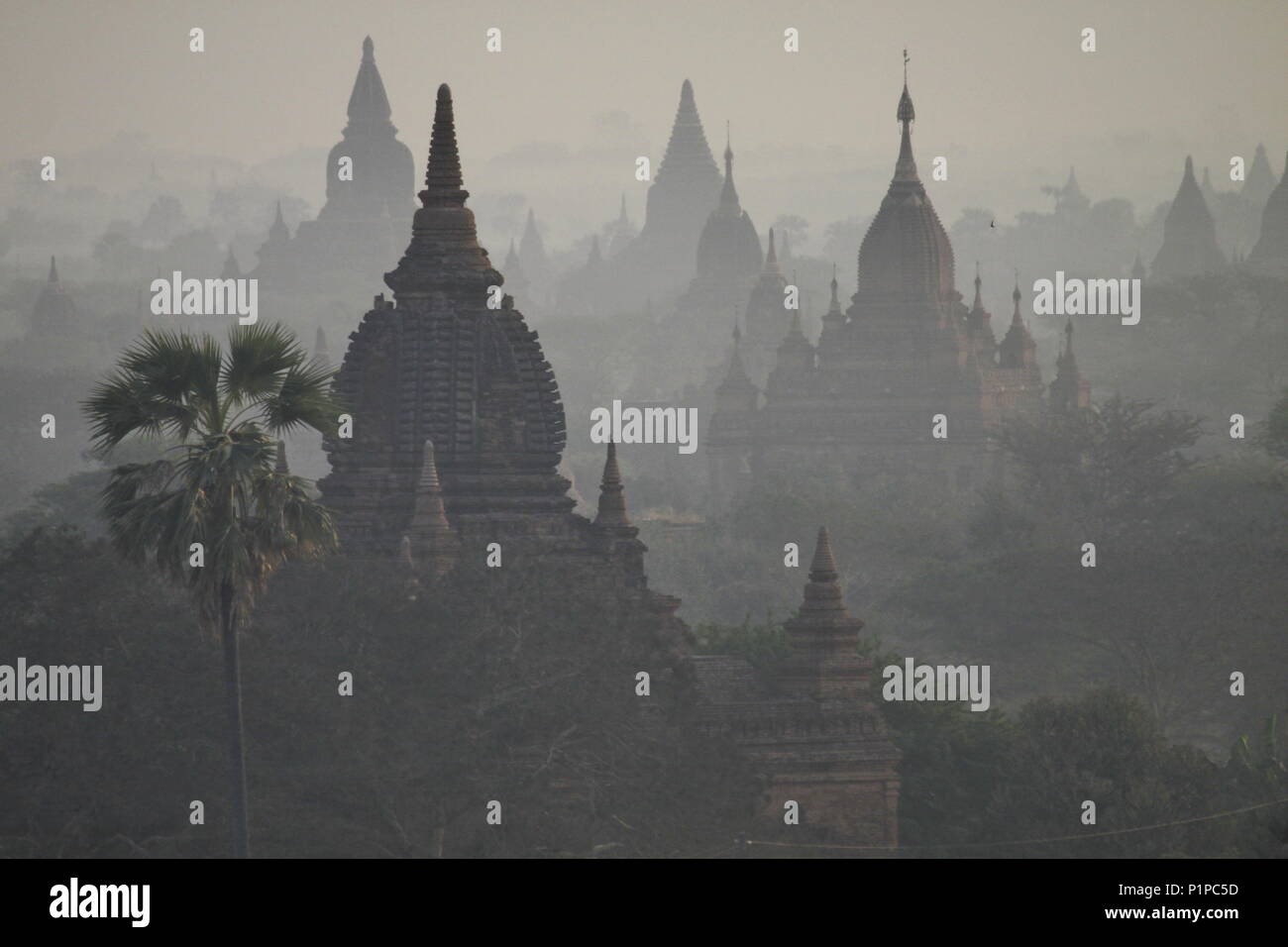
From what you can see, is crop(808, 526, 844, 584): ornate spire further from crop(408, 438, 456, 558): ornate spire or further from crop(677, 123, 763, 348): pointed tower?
crop(677, 123, 763, 348): pointed tower

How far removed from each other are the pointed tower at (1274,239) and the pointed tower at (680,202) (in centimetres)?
2993

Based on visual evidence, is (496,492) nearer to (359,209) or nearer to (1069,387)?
(1069,387)

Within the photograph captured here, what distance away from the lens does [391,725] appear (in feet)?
151

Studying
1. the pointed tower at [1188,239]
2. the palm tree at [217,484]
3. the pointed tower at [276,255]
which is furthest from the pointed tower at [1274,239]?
the palm tree at [217,484]

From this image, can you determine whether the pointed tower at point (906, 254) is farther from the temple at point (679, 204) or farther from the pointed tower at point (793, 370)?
the temple at point (679, 204)

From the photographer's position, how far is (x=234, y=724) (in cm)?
4291

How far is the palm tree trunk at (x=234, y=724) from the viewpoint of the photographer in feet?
140

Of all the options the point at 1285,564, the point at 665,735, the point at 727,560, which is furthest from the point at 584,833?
the point at 727,560

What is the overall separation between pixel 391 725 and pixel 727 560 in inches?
1507

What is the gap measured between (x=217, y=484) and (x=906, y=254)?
61.9m

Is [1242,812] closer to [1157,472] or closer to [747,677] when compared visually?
[747,677]

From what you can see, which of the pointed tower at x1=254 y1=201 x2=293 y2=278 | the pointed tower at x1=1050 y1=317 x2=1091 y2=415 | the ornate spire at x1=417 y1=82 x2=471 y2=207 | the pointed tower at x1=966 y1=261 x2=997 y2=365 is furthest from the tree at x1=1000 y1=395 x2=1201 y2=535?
the pointed tower at x1=254 y1=201 x2=293 y2=278

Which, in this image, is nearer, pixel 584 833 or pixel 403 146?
pixel 584 833

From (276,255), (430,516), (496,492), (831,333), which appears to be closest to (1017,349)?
(831,333)
